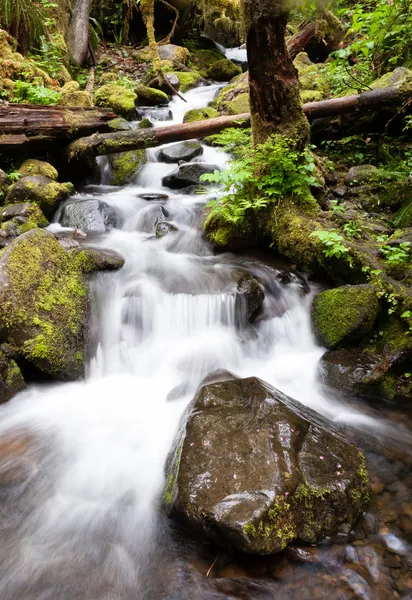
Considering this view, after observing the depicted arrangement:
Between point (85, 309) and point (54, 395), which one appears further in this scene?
point (85, 309)

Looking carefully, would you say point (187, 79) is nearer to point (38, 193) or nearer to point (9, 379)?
point (38, 193)

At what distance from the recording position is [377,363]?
3746 millimetres

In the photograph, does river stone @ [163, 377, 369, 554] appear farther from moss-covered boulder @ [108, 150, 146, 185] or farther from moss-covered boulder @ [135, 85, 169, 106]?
moss-covered boulder @ [135, 85, 169, 106]

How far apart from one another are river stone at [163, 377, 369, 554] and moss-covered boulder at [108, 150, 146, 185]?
6712 millimetres

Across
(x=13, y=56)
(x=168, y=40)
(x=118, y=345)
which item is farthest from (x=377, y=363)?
(x=168, y=40)

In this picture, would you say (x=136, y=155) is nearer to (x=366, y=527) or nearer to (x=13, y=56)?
(x=13, y=56)

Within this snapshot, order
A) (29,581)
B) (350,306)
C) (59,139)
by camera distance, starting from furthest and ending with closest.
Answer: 1. (59,139)
2. (350,306)
3. (29,581)

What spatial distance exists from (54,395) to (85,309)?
1046 millimetres

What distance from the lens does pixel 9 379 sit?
348cm

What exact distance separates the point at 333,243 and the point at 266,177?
1421mm

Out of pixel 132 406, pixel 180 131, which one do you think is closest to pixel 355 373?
pixel 132 406

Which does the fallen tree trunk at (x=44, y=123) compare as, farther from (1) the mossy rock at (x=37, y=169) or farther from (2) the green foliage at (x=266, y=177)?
(2) the green foliage at (x=266, y=177)

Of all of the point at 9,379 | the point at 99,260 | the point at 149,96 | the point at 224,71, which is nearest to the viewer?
the point at 9,379

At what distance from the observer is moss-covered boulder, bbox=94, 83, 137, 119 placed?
32.6 ft
